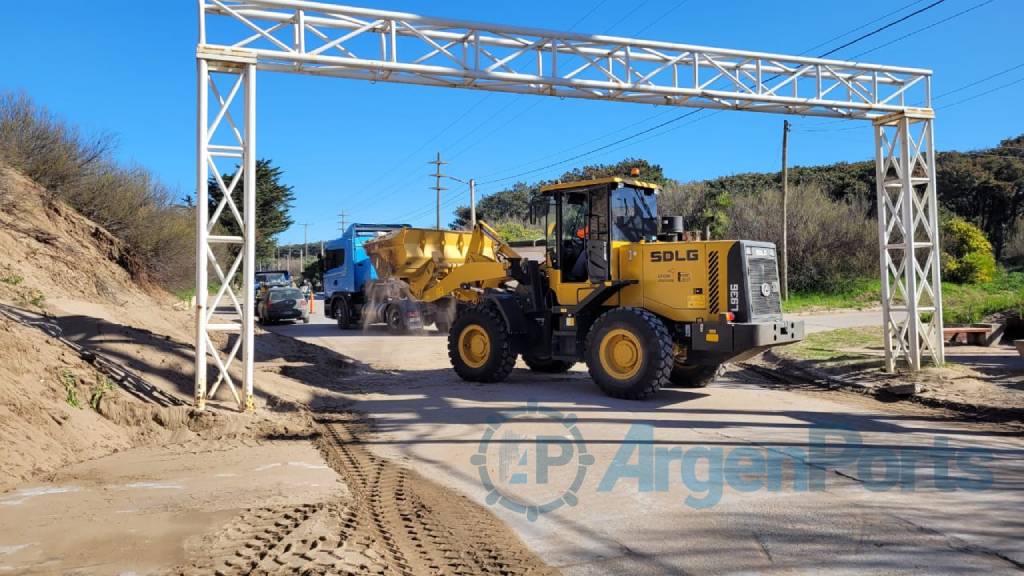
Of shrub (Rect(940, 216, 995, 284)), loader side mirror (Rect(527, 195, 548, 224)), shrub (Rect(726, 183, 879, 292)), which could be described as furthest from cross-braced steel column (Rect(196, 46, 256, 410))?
shrub (Rect(940, 216, 995, 284))

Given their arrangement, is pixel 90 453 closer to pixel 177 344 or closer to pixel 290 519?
pixel 290 519

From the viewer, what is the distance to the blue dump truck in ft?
72.8

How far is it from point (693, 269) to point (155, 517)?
7731mm

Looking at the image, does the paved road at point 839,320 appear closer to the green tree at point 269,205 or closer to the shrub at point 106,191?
the shrub at point 106,191

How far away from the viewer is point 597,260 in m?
11.4

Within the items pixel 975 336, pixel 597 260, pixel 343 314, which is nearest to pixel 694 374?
pixel 597 260

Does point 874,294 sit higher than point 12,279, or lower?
lower

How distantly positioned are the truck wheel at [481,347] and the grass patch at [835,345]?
21.9 ft

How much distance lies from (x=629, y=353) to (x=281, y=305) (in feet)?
65.1

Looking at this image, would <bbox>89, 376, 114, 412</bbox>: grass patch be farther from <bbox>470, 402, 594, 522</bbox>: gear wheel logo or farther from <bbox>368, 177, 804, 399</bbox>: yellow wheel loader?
<bbox>368, 177, 804, 399</bbox>: yellow wheel loader

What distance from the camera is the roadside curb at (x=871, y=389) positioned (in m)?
9.56

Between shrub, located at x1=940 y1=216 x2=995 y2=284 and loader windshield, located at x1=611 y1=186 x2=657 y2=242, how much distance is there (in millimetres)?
29226

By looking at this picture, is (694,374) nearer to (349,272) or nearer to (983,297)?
(349,272)

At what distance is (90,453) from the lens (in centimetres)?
689
